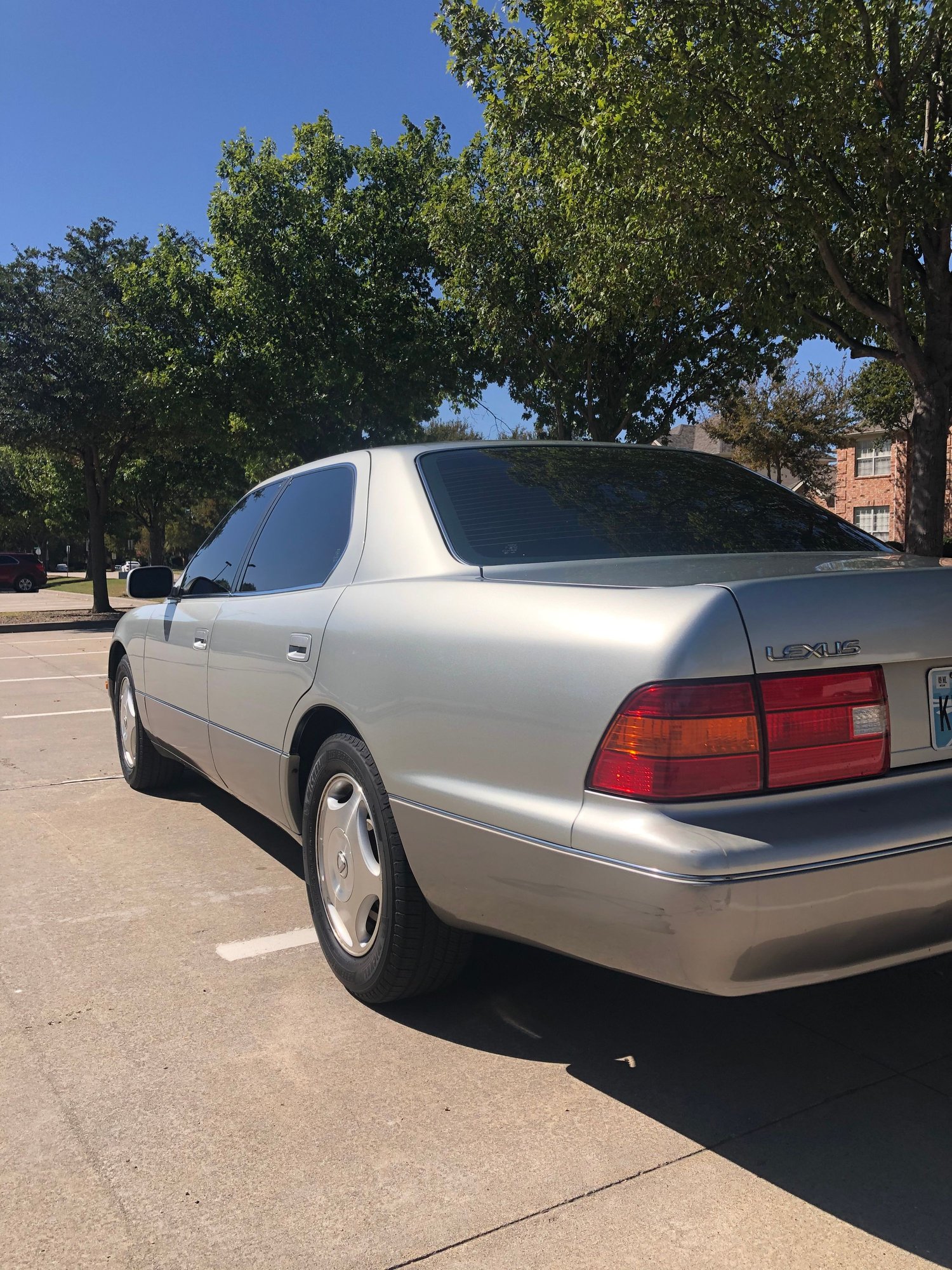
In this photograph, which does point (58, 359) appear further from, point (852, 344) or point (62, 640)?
point (852, 344)

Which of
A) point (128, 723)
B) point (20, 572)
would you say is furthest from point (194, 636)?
point (20, 572)

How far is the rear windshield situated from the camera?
10.4 feet

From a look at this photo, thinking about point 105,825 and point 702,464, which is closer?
point 702,464

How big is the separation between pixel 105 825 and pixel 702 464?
11.2 ft

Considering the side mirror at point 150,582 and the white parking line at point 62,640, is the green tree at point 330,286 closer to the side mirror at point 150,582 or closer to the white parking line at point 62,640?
the white parking line at point 62,640

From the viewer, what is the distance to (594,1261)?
82.6 inches

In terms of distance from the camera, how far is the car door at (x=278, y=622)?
3525 mm

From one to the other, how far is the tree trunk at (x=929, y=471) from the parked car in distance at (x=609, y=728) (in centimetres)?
858

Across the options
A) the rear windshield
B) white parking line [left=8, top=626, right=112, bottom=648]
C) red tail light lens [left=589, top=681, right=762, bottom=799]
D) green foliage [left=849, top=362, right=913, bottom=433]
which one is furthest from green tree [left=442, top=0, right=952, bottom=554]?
green foliage [left=849, top=362, right=913, bottom=433]

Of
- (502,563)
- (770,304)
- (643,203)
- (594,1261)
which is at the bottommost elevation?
(594,1261)

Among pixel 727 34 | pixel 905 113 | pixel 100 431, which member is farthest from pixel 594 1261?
pixel 100 431

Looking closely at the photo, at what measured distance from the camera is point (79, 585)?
49000mm

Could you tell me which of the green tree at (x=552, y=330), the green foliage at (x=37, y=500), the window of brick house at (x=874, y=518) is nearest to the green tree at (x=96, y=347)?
the green foliage at (x=37, y=500)

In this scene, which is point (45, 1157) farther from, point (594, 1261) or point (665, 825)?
point (665, 825)
